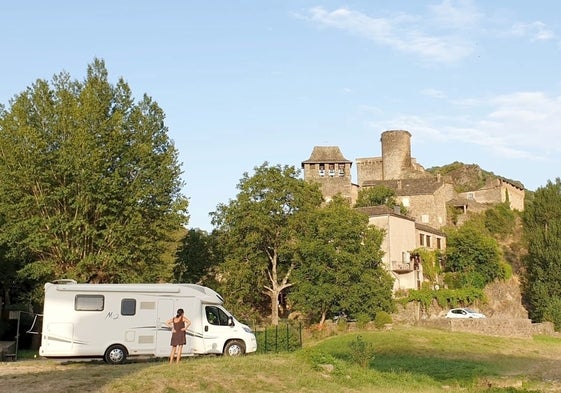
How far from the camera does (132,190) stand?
3397 cm

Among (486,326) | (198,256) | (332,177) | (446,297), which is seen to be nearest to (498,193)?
(332,177)

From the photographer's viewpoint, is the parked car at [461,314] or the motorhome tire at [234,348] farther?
the parked car at [461,314]

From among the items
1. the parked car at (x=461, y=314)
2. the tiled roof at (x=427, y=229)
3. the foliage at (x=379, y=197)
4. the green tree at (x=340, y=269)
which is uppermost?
the foliage at (x=379, y=197)

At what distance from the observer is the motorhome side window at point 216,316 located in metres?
23.8

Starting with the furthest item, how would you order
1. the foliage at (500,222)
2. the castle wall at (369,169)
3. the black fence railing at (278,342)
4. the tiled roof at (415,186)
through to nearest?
1. the castle wall at (369,169)
2. the foliage at (500,222)
3. the tiled roof at (415,186)
4. the black fence railing at (278,342)

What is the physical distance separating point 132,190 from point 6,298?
45.6 ft

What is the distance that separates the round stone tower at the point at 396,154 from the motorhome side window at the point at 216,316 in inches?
3023

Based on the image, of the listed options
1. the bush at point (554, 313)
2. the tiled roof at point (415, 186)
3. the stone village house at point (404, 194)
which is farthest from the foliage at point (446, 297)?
the tiled roof at point (415, 186)

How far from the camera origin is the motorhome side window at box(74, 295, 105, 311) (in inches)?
904

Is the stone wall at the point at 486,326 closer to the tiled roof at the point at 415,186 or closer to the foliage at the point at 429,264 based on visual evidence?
the foliage at the point at 429,264

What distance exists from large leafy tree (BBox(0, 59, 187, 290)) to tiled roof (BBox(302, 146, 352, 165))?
51.0 metres

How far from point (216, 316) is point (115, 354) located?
145 inches

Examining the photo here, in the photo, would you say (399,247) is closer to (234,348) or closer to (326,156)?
(326,156)

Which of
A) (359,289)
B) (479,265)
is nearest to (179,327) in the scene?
(359,289)
